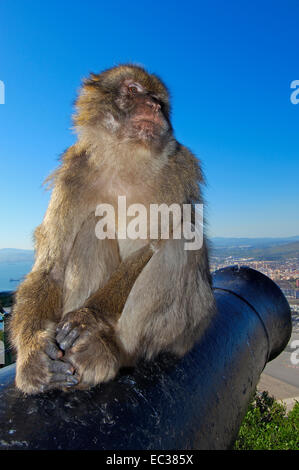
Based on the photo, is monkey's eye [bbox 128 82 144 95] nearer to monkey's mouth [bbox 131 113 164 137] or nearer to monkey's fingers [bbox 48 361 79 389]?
monkey's mouth [bbox 131 113 164 137]

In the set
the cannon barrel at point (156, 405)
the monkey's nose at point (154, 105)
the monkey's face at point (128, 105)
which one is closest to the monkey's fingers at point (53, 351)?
the cannon barrel at point (156, 405)

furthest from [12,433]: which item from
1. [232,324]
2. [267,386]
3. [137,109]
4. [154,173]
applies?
[267,386]

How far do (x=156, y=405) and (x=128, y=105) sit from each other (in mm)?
2281

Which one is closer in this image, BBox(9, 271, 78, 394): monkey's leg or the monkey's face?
BBox(9, 271, 78, 394): monkey's leg

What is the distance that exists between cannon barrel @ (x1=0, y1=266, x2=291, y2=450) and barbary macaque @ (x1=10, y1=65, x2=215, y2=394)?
0.12 metres

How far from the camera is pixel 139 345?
2109mm

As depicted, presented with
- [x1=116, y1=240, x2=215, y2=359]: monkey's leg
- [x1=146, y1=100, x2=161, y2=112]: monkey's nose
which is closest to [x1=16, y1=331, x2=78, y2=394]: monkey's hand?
[x1=116, y1=240, x2=215, y2=359]: monkey's leg

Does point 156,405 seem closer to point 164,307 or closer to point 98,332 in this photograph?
point 98,332

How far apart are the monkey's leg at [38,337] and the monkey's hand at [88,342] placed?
5 cm

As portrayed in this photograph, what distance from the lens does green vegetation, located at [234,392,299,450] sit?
18.9ft

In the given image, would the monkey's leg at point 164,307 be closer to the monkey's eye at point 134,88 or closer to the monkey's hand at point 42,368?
the monkey's hand at point 42,368

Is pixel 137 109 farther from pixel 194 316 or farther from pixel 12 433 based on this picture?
pixel 12 433

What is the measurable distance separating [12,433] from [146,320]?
1040 millimetres

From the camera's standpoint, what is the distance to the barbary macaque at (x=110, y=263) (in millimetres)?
1992
